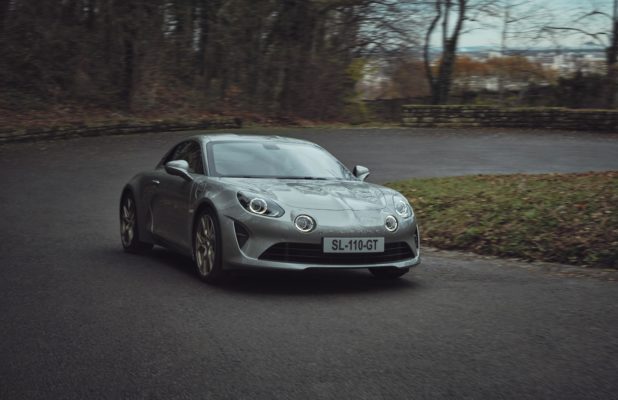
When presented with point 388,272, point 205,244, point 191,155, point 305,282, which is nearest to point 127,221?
point 191,155

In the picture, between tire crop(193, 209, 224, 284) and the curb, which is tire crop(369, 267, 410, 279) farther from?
the curb

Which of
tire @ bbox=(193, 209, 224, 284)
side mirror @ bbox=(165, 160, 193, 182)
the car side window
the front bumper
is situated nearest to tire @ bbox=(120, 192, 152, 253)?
the car side window

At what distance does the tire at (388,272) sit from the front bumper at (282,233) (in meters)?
0.61

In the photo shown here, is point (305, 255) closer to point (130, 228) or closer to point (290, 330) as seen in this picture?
point (290, 330)

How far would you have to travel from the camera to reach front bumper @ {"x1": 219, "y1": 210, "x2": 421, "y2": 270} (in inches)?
313

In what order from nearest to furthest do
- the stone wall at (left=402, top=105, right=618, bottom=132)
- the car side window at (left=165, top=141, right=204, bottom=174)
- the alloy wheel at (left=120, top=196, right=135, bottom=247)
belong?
1. the car side window at (left=165, top=141, right=204, bottom=174)
2. the alloy wheel at (left=120, top=196, right=135, bottom=247)
3. the stone wall at (left=402, top=105, right=618, bottom=132)

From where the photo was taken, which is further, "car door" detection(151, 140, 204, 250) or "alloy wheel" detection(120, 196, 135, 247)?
"alloy wheel" detection(120, 196, 135, 247)

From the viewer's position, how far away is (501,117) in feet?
108

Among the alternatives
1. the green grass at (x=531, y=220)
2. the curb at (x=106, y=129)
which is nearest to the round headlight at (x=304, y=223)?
the green grass at (x=531, y=220)

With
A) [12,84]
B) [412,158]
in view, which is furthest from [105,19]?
[412,158]

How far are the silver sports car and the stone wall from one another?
23590 millimetres

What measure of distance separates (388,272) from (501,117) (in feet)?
82.1

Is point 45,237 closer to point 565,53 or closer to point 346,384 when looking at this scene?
point 346,384

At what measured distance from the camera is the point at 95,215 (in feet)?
47.5
